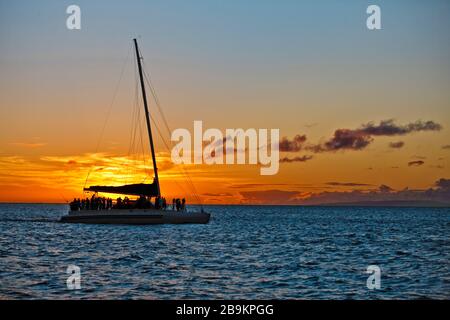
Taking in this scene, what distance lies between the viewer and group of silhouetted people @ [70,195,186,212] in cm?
7731

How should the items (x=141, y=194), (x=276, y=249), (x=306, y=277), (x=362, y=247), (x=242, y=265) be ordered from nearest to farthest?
(x=306, y=277) → (x=242, y=265) → (x=276, y=249) → (x=362, y=247) → (x=141, y=194)

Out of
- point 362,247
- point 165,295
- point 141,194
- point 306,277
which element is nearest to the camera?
point 165,295

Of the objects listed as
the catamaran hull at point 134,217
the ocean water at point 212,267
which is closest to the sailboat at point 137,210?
the catamaran hull at point 134,217

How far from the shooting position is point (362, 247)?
208 feet

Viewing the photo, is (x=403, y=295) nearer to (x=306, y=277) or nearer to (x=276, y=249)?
(x=306, y=277)

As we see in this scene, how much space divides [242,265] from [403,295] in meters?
13.5

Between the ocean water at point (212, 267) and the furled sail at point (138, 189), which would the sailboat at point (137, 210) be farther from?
the ocean water at point (212, 267)

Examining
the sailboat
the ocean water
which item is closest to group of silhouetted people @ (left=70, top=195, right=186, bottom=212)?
the sailboat

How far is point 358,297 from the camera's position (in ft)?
106

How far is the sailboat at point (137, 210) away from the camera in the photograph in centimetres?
7579

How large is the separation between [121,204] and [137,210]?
137 inches
